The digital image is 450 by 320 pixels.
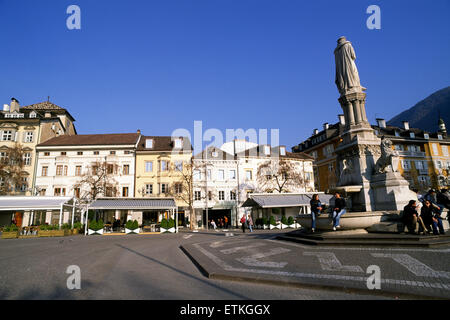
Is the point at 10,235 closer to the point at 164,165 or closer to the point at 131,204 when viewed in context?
the point at 131,204

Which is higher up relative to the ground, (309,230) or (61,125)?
(61,125)

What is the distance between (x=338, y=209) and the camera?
899cm

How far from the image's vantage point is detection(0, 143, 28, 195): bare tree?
1308 inches

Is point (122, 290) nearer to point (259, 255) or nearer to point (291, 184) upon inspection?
point (259, 255)

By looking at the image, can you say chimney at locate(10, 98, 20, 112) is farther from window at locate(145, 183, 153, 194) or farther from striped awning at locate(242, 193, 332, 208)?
striped awning at locate(242, 193, 332, 208)

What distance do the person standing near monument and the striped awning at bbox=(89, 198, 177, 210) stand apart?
20718 millimetres

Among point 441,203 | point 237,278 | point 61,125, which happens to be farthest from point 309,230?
point 61,125

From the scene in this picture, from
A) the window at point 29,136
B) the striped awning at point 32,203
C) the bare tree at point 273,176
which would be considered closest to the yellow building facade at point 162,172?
the bare tree at point 273,176

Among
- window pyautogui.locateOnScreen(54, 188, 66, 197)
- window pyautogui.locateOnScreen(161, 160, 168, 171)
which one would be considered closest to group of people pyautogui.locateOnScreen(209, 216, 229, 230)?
window pyautogui.locateOnScreen(161, 160, 168, 171)

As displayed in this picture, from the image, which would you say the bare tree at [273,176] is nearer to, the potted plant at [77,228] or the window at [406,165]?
the window at [406,165]

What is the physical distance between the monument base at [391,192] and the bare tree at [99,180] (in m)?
31.3

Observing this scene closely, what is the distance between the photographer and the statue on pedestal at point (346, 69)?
478 inches
